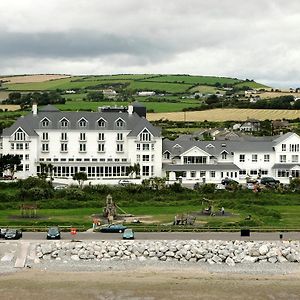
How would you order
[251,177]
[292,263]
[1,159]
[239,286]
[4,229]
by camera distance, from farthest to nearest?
[251,177]
[1,159]
[4,229]
[292,263]
[239,286]

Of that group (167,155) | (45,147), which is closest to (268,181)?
(167,155)

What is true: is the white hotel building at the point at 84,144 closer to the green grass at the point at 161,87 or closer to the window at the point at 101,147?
the window at the point at 101,147

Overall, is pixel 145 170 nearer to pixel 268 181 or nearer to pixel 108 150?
pixel 108 150

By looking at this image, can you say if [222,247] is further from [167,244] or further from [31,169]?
[31,169]

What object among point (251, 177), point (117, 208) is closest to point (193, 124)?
point (251, 177)

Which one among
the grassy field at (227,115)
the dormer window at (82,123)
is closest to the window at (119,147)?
the dormer window at (82,123)

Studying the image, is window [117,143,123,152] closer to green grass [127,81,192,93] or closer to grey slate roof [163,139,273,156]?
grey slate roof [163,139,273,156]
